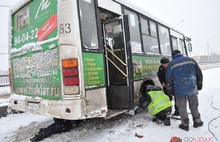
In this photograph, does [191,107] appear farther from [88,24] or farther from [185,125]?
[88,24]

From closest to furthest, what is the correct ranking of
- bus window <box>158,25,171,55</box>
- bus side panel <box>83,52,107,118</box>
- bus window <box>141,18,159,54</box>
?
1. bus side panel <box>83,52,107,118</box>
2. bus window <box>141,18,159,54</box>
3. bus window <box>158,25,171,55</box>

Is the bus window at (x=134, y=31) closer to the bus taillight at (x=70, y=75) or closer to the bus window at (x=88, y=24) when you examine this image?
the bus window at (x=88, y=24)

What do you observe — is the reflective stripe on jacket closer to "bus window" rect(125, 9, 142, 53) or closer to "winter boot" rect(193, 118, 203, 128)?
"winter boot" rect(193, 118, 203, 128)

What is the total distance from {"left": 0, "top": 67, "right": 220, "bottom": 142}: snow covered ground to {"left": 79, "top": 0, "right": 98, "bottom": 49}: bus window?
187cm

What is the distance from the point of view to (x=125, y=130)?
4.52 m

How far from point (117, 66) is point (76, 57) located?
5.29 ft

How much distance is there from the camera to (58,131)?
463cm

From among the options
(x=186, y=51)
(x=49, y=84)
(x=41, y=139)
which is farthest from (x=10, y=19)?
(x=186, y=51)

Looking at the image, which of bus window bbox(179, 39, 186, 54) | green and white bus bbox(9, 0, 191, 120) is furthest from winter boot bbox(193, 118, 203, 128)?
bus window bbox(179, 39, 186, 54)

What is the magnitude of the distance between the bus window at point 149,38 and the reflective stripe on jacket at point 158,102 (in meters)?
1.49

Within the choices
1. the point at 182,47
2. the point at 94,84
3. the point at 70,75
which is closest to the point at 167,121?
the point at 94,84

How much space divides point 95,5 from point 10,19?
99.3 inches

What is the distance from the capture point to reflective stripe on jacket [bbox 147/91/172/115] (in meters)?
4.84

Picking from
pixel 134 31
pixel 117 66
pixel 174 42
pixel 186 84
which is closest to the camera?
pixel 186 84
